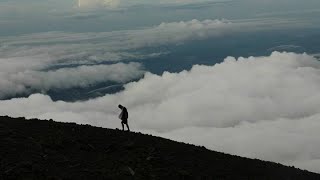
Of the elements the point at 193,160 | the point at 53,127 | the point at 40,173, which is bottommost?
the point at 40,173

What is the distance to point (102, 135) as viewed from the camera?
41625mm

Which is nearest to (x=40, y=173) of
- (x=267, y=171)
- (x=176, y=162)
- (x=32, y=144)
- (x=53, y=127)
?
(x=32, y=144)

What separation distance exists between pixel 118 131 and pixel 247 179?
13.0m

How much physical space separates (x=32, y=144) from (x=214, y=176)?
41.5 ft

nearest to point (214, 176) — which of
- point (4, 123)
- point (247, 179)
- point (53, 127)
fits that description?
point (247, 179)

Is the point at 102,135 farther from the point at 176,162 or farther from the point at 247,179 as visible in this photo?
the point at 247,179

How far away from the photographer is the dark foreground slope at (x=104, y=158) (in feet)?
104

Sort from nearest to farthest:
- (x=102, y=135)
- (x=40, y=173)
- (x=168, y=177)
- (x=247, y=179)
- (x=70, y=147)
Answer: (x=40, y=173) → (x=168, y=177) → (x=247, y=179) → (x=70, y=147) → (x=102, y=135)

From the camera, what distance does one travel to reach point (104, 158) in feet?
116

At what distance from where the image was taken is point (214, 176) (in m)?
34.6

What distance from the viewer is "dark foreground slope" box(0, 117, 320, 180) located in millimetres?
31641

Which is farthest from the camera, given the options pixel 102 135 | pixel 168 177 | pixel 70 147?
pixel 102 135

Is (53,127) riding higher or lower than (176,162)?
higher

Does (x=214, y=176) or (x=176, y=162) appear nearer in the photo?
(x=214, y=176)
